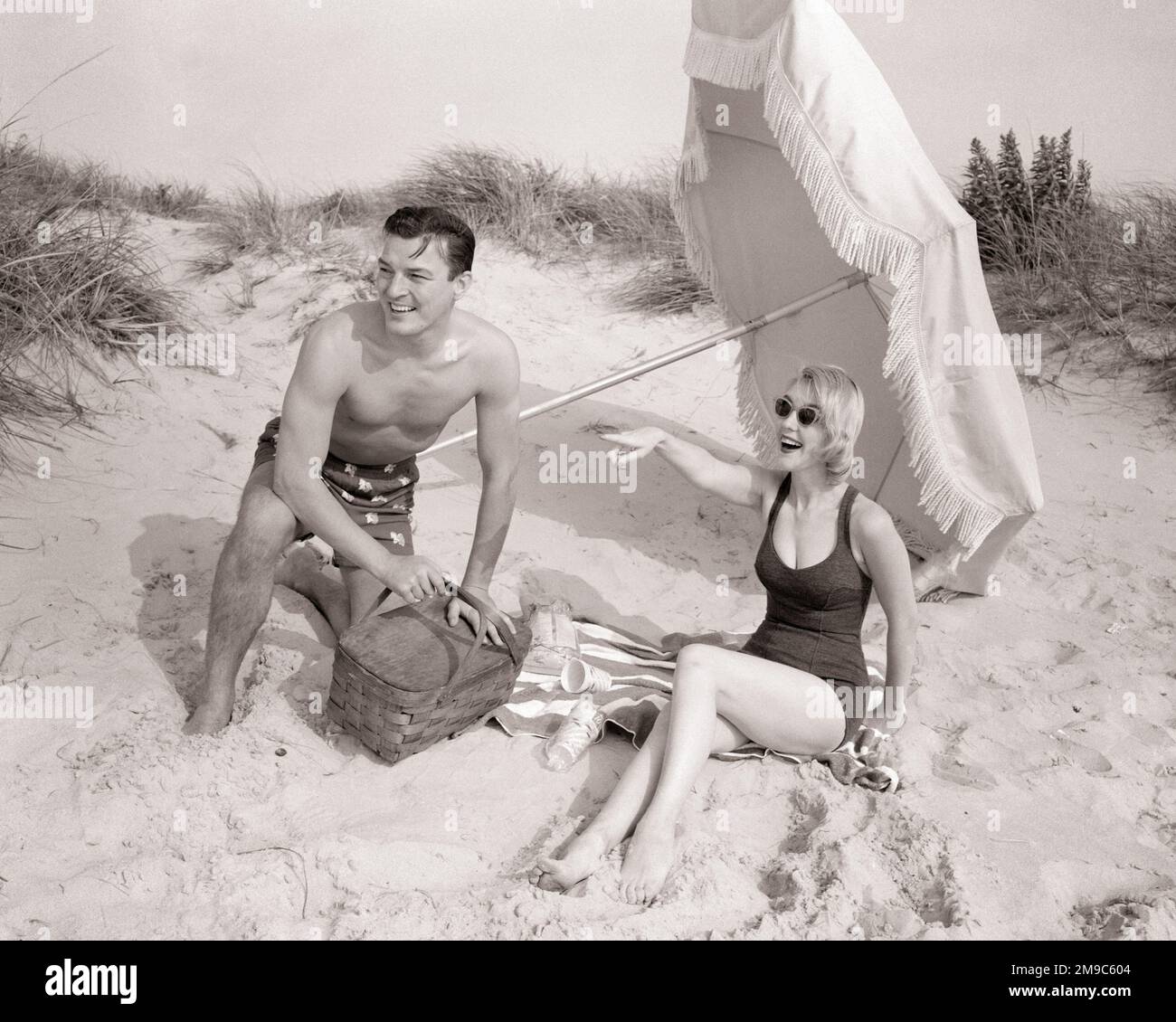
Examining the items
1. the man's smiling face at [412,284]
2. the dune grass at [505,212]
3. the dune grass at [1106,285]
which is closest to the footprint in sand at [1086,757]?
the man's smiling face at [412,284]

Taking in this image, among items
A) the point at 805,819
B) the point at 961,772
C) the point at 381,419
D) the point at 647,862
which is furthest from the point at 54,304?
the point at 961,772

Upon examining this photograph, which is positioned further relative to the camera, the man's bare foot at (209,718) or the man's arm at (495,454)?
the man's arm at (495,454)

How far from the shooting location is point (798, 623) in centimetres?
297

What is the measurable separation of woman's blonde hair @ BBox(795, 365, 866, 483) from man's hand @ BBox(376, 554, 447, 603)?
1.11 metres

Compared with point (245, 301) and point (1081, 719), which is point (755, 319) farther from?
point (245, 301)

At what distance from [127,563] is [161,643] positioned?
0.56 meters

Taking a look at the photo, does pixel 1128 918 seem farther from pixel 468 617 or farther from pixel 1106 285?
pixel 1106 285

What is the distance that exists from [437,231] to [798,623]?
1.50m

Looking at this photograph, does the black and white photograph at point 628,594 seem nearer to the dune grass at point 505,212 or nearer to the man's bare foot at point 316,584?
the man's bare foot at point 316,584

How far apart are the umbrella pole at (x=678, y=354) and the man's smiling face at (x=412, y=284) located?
37.0 inches

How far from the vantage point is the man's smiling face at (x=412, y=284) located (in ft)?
9.39

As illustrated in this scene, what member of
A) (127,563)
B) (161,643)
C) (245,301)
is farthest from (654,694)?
(245,301)

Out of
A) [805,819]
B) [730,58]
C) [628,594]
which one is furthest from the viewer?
[628,594]

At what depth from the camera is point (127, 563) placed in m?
3.87
